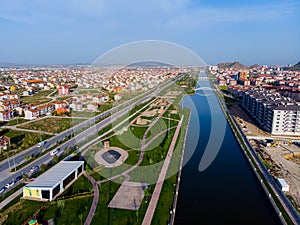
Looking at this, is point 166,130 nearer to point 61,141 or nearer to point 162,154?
point 162,154

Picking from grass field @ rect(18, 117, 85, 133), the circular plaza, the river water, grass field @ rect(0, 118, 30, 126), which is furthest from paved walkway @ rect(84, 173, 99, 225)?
grass field @ rect(0, 118, 30, 126)

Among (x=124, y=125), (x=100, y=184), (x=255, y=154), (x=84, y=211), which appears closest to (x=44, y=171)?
(x=100, y=184)

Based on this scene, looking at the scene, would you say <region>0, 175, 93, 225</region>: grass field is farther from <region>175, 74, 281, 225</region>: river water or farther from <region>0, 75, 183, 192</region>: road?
<region>175, 74, 281, 225</region>: river water

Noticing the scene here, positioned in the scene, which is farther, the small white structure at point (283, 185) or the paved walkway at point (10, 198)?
the small white structure at point (283, 185)

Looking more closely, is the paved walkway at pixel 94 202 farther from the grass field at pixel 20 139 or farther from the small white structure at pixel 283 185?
the small white structure at pixel 283 185

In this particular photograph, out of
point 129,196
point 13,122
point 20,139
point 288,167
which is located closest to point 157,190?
point 129,196

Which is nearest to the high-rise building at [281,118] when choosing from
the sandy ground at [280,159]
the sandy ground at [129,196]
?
the sandy ground at [280,159]
